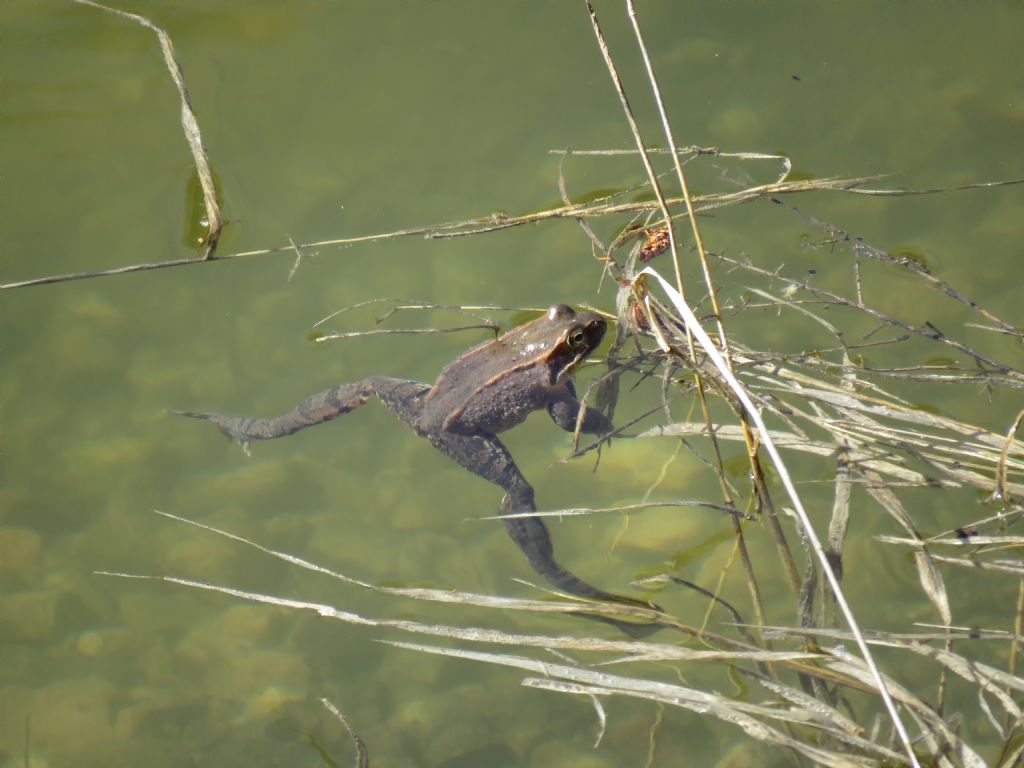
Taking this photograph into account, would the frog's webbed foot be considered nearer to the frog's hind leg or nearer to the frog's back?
the frog's back

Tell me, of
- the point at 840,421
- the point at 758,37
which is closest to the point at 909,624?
the point at 840,421

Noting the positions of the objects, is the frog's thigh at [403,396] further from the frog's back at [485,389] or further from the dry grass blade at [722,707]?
the dry grass blade at [722,707]

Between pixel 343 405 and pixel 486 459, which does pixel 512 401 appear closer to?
pixel 486 459

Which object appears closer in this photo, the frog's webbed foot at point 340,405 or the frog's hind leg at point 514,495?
the frog's hind leg at point 514,495

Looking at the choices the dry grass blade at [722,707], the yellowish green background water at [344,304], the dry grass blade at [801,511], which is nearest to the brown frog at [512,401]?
the yellowish green background water at [344,304]

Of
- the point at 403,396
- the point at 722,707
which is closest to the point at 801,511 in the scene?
the point at 722,707

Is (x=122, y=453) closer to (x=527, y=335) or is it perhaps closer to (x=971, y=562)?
(x=527, y=335)

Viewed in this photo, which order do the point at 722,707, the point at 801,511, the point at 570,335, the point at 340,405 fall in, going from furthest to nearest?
the point at 340,405 → the point at 570,335 → the point at 722,707 → the point at 801,511
